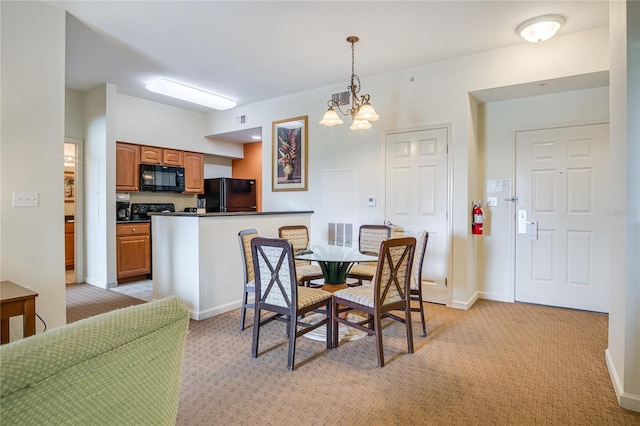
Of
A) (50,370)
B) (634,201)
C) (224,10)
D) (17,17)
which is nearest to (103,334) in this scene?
(50,370)

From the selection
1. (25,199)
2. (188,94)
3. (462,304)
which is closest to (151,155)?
(188,94)

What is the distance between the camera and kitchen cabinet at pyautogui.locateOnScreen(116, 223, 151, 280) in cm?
489

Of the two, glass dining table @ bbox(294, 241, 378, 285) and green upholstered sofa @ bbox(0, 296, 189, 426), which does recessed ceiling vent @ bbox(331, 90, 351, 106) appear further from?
green upholstered sofa @ bbox(0, 296, 189, 426)

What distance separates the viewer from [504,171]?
3.99 m

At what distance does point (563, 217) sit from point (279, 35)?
11.5 feet

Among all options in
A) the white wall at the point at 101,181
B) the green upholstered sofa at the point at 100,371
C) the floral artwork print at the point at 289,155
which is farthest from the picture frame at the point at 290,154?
the green upholstered sofa at the point at 100,371

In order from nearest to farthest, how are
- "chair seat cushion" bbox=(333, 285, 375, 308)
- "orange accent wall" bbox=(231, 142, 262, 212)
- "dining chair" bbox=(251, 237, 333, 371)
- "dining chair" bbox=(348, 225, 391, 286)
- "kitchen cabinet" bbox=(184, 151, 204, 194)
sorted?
"dining chair" bbox=(251, 237, 333, 371)
"chair seat cushion" bbox=(333, 285, 375, 308)
"dining chair" bbox=(348, 225, 391, 286)
"kitchen cabinet" bbox=(184, 151, 204, 194)
"orange accent wall" bbox=(231, 142, 262, 212)

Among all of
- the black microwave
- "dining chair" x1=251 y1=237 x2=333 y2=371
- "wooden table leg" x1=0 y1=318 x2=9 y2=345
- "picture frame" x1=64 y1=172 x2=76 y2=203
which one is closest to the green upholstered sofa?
"dining chair" x1=251 y1=237 x2=333 y2=371

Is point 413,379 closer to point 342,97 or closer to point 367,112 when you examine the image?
point 367,112

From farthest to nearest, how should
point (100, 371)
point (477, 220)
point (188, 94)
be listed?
point (188, 94)
point (477, 220)
point (100, 371)

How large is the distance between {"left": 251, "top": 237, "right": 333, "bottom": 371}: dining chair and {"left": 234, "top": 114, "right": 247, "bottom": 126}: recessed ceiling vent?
3576 mm

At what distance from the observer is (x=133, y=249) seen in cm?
506

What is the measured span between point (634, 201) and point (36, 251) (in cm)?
407

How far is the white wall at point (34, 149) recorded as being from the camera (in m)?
2.56
